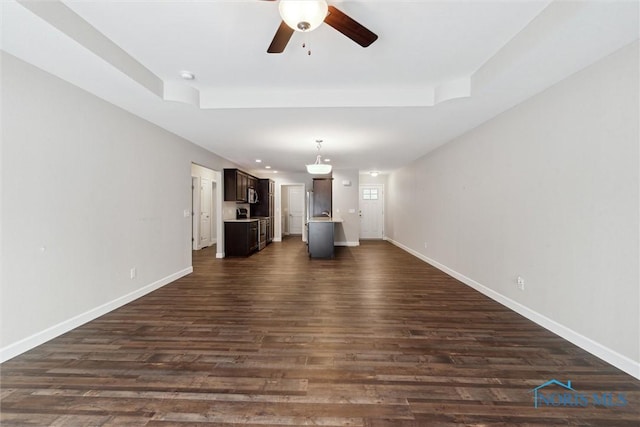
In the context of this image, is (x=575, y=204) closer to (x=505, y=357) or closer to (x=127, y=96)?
(x=505, y=357)

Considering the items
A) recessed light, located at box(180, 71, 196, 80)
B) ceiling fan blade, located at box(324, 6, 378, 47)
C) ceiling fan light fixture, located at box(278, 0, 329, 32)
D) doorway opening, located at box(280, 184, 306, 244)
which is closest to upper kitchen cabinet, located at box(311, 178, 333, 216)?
doorway opening, located at box(280, 184, 306, 244)

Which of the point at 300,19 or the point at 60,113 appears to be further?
the point at 60,113

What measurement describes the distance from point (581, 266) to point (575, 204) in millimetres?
547

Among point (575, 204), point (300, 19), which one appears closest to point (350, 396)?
point (300, 19)

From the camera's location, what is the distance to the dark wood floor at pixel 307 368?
154 centimetres

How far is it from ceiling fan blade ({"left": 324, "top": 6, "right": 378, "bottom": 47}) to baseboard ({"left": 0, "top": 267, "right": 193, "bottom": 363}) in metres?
3.42

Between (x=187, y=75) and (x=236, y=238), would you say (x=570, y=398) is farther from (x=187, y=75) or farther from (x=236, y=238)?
(x=236, y=238)

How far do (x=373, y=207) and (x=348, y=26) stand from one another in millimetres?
8315

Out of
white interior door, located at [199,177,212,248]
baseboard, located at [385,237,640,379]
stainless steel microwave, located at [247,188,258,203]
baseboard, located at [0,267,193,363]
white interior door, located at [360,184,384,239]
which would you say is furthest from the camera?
white interior door, located at [360,184,384,239]

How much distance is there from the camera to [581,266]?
2264mm

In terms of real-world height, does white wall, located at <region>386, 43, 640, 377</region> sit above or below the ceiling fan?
below

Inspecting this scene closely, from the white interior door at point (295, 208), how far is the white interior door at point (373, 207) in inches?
112

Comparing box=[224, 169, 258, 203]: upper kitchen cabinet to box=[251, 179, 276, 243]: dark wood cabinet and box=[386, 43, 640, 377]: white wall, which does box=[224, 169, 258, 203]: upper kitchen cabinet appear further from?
box=[386, 43, 640, 377]: white wall

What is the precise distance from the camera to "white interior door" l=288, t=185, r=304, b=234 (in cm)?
1123
